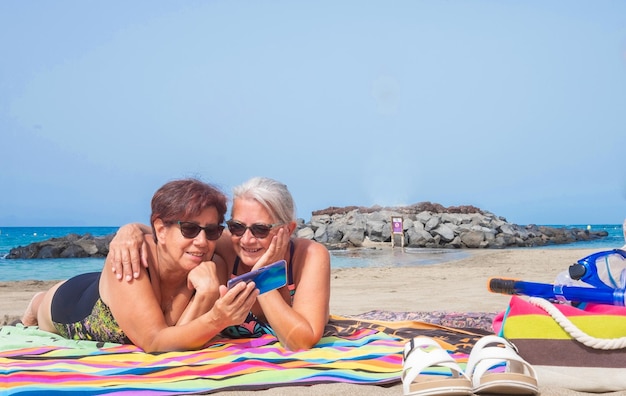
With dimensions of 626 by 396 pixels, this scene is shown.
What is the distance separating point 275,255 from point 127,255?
34.3 inches

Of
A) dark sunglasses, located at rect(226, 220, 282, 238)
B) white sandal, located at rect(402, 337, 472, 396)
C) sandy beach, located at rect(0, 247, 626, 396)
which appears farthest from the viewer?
dark sunglasses, located at rect(226, 220, 282, 238)

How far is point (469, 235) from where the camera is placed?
26266 mm

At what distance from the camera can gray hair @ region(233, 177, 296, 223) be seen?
348 centimetres

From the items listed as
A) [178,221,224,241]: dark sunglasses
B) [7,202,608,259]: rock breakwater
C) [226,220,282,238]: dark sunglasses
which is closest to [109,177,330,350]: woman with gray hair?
[226,220,282,238]: dark sunglasses

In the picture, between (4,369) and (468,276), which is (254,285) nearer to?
(4,369)

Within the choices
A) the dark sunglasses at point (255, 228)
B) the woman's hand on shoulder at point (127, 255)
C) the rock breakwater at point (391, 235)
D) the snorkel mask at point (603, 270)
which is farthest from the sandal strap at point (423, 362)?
the rock breakwater at point (391, 235)

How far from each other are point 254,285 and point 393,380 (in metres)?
0.92

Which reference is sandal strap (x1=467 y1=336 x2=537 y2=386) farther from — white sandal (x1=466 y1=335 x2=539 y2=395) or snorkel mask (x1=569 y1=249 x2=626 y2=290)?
snorkel mask (x1=569 y1=249 x2=626 y2=290)

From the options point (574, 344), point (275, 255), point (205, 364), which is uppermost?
point (275, 255)

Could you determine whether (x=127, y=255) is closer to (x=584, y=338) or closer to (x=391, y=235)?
(x=584, y=338)

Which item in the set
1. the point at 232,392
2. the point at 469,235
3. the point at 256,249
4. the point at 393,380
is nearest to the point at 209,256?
the point at 256,249

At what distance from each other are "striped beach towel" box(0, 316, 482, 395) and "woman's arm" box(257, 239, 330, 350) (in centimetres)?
11

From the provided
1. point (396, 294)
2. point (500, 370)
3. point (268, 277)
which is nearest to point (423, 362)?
point (500, 370)

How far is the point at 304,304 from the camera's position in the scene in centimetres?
359
